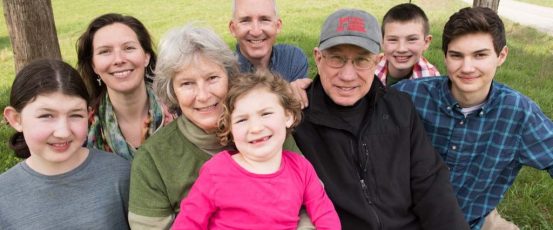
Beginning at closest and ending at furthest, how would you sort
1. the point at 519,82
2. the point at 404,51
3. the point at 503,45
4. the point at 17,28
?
the point at 503,45, the point at 404,51, the point at 17,28, the point at 519,82

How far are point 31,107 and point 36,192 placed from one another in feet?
1.57

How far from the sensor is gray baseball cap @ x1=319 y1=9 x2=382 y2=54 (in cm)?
274

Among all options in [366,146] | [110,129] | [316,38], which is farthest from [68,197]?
[316,38]

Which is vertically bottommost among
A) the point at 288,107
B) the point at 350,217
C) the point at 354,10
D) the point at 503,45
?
the point at 350,217

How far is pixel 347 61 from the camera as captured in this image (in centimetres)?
285

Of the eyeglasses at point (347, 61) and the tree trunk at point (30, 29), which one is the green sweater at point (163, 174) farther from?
the tree trunk at point (30, 29)

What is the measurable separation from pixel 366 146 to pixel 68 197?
5.78ft

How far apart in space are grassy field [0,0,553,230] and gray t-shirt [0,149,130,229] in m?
1.10

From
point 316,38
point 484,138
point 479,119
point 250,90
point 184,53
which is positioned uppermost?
point 184,53

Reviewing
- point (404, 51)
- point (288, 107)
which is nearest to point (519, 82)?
point (404, 51)

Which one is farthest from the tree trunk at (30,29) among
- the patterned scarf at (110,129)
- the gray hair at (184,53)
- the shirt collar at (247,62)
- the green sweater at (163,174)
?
the green sweater at (163,174)

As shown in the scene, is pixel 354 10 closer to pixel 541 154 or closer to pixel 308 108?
pixel 308 108

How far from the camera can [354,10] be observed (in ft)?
9.53

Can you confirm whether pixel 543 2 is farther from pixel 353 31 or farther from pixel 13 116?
pixel 13 116
